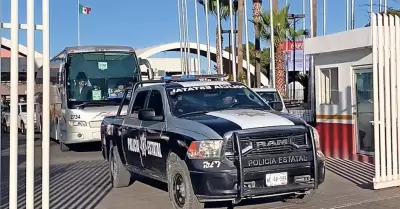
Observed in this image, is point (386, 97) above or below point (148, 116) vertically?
above

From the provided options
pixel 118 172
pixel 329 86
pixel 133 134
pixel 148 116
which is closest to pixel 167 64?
pixel 329 86

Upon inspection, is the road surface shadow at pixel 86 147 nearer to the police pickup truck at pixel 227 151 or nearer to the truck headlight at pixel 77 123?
the truck headlight at pixel 77 123

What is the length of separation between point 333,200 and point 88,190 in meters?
4.37

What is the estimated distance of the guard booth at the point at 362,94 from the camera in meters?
9.30

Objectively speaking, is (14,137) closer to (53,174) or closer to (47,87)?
(47,87)

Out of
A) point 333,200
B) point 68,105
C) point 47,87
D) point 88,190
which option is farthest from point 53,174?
point 47,87

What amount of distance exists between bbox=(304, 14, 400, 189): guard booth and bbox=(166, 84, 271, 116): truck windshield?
1.97 meters

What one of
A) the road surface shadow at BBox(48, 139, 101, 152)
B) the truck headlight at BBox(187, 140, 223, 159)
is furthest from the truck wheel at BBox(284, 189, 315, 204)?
the road surface shadow at BBox(48, 139, 101, 152)

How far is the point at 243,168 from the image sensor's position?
7137 millimetres

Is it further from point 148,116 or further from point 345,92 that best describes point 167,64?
point 148,116

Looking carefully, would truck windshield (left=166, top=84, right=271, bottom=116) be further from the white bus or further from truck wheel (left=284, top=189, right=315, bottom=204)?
the white bus

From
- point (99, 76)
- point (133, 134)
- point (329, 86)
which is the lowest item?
point (133, 134)

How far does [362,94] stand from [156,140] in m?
5.97

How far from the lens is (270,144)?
7.28 m
